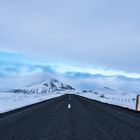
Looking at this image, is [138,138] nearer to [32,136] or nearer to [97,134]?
[97,134]

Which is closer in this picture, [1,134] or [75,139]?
[75,139]

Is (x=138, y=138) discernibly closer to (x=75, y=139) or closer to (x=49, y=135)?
(x=75, y=139)

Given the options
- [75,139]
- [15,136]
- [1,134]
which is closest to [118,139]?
[75,139]

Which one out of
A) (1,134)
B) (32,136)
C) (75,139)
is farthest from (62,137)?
(1,134)

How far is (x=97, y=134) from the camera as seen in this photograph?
8.09 m

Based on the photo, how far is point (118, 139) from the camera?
7219mm

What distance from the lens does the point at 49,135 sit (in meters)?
7.73

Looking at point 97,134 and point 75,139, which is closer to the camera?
point 75,139

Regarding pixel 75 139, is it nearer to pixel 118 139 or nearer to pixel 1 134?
pixel 118 139

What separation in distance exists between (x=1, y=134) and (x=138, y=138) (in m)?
4.06

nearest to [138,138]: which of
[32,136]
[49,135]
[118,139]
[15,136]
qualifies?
[118,139]

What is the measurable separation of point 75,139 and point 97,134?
47.9 inches

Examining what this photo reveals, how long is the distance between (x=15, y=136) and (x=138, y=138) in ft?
11.7

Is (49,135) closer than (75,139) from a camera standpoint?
No
